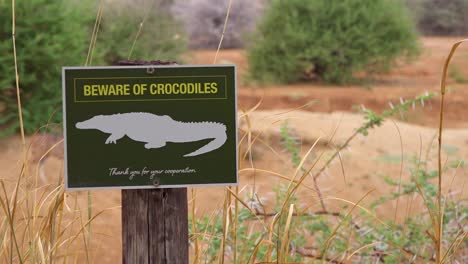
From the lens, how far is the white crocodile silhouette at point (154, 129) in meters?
2.18

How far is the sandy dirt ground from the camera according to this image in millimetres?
4848

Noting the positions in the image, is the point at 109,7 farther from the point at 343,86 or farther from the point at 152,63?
the point at 152,63

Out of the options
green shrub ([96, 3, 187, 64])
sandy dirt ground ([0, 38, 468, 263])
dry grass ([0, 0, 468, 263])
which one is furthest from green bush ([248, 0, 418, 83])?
dry grass ([0, 0, 468, 263])

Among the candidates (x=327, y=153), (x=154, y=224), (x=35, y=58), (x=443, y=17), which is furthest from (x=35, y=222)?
(x=443, y=17)

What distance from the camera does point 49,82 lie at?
7008 millimetres

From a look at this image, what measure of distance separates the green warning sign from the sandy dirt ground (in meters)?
0.43

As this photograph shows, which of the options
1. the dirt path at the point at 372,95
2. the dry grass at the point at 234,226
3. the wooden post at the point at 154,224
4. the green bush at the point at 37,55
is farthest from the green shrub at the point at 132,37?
the wooden post at the point at 154,224

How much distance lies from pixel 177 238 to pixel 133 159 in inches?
10.5

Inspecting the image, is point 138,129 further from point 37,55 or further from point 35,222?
point 37,55

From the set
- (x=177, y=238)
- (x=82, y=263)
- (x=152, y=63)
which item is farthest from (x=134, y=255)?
(x=82, y=263)

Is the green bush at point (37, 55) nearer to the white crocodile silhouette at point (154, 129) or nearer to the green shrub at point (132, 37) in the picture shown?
the green shrub at point (132, 37)

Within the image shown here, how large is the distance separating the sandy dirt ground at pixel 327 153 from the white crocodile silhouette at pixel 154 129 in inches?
16.4

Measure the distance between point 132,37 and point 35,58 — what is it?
14.3 ft

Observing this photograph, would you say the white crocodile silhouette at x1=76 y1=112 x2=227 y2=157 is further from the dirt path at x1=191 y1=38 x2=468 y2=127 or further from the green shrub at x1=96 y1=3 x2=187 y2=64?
the green shrub at x1=96 y1=3 x2=187 y2=64
